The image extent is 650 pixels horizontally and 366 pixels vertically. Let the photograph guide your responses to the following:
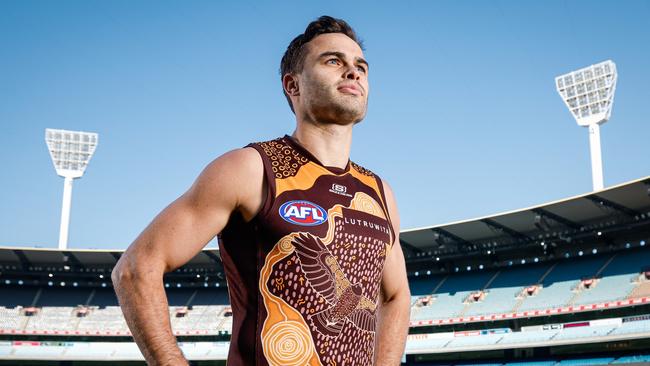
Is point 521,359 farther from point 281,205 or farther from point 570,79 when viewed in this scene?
point 281,205

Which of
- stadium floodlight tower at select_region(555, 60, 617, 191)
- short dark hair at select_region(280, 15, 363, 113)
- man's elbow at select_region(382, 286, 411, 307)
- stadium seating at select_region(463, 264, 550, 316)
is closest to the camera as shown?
short dark hair at select_region(280, 15, 363, 113)

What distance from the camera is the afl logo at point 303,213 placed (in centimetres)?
258

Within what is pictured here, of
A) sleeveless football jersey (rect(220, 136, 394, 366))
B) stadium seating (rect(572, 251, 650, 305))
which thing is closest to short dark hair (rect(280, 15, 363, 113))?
sleeveless football jersey (rect(220, 136, 394, 366))

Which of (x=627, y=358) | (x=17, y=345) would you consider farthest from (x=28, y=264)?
(x=627, y=358)

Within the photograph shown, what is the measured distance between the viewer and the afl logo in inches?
102

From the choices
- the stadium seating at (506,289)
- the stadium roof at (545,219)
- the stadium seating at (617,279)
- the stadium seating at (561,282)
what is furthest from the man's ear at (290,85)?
the stadium seating at (506,289)

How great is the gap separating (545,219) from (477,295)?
6771mm

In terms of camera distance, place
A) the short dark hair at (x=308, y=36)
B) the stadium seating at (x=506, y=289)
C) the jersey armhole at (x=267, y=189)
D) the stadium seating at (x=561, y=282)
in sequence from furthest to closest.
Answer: the stadium seating at (x=506, y=289) < the stadium seating at (x=561, y=282) < the short dark hair at (x=308, y=36) < the jersey armhole at (x=267, y=189)

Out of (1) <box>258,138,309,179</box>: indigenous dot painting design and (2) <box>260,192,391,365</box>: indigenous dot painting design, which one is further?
(1) <box>258,138,309,179</box>: indigenous dot painting design

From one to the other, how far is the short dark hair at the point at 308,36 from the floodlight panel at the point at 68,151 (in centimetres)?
Answer: 5430

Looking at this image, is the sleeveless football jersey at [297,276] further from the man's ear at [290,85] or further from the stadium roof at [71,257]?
the stadium roof at [71,257]

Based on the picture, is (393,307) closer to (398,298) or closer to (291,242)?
(398,298)

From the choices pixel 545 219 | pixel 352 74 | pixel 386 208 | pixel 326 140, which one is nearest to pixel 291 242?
pixel 326 140

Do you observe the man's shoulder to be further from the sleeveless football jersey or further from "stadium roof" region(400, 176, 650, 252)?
"stadium roof" region(400, 176, 650, 252)
